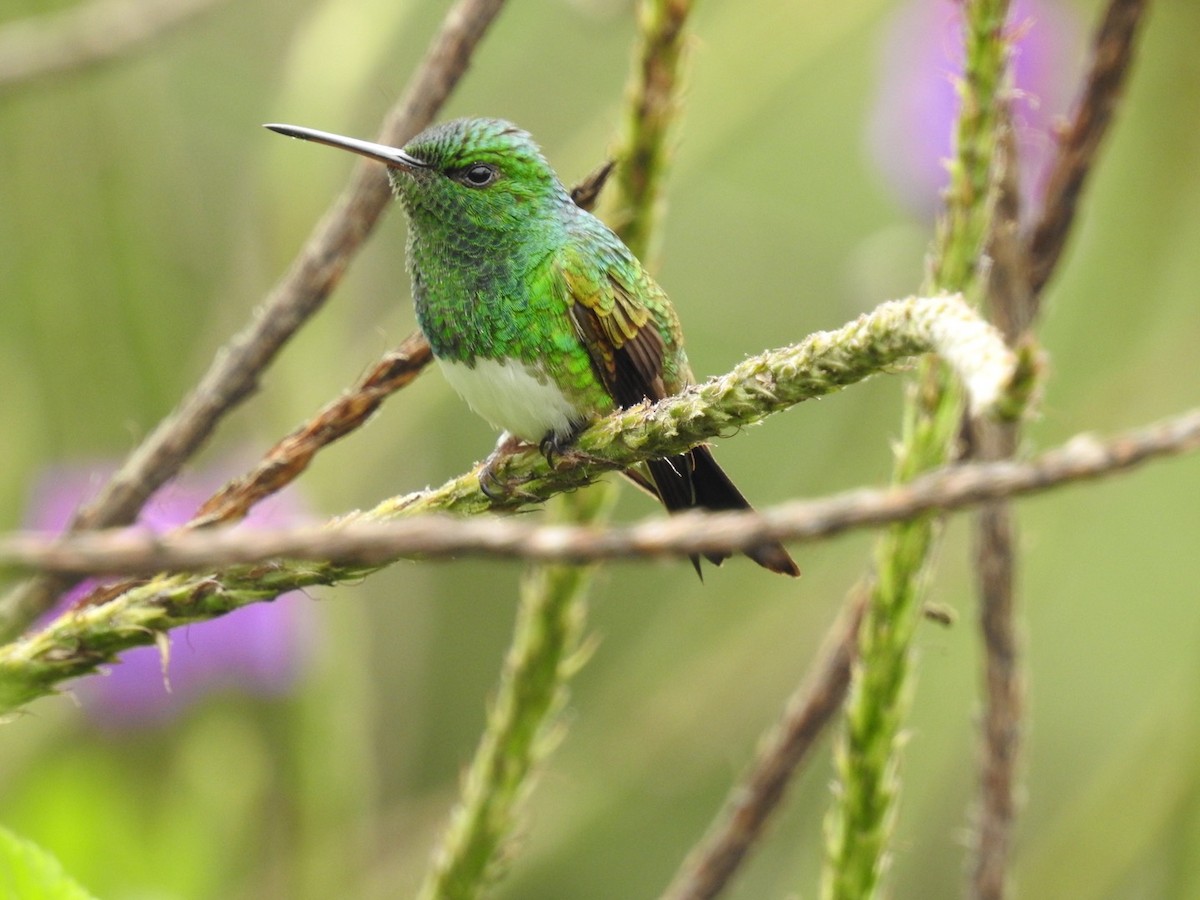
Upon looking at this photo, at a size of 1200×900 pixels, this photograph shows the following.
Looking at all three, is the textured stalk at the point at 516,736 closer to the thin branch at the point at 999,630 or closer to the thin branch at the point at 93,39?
the thin branch at the point at 999,630

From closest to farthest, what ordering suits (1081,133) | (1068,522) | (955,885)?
(1081,133)
(1068,522)
(955,885)

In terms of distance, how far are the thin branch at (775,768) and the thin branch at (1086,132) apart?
70cm

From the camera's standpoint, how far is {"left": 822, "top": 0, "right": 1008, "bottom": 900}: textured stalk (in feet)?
6.15

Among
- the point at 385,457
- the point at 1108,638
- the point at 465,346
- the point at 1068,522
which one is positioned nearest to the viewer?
the point at 465,346

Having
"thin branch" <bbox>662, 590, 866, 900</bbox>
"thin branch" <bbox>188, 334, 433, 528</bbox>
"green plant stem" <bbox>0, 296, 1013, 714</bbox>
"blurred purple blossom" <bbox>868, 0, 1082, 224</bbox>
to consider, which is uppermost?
"blurred purple blossom" <bbox>868, 0, 1082, 224</bbox>

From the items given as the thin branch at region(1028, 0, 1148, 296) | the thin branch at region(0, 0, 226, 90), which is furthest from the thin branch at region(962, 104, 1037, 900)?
the thin branch at region(0, 0, 226, 90)

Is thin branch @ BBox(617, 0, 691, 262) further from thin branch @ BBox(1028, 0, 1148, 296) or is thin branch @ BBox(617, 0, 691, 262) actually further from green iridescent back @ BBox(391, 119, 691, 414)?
thin branch @ BBox(1028, 0, 1148, 296)

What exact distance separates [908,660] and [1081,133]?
1015mm

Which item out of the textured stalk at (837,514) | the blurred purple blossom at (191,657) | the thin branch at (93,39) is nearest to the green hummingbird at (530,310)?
the thin branch at (93,39)

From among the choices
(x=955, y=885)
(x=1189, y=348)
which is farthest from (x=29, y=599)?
(x=955, y=885)

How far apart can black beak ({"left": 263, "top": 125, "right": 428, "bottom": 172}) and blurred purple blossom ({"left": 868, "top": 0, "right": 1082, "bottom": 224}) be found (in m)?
1.43

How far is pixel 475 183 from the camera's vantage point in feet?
8.81

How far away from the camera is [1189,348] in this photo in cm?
365

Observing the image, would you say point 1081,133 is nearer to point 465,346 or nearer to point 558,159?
point 465,346
